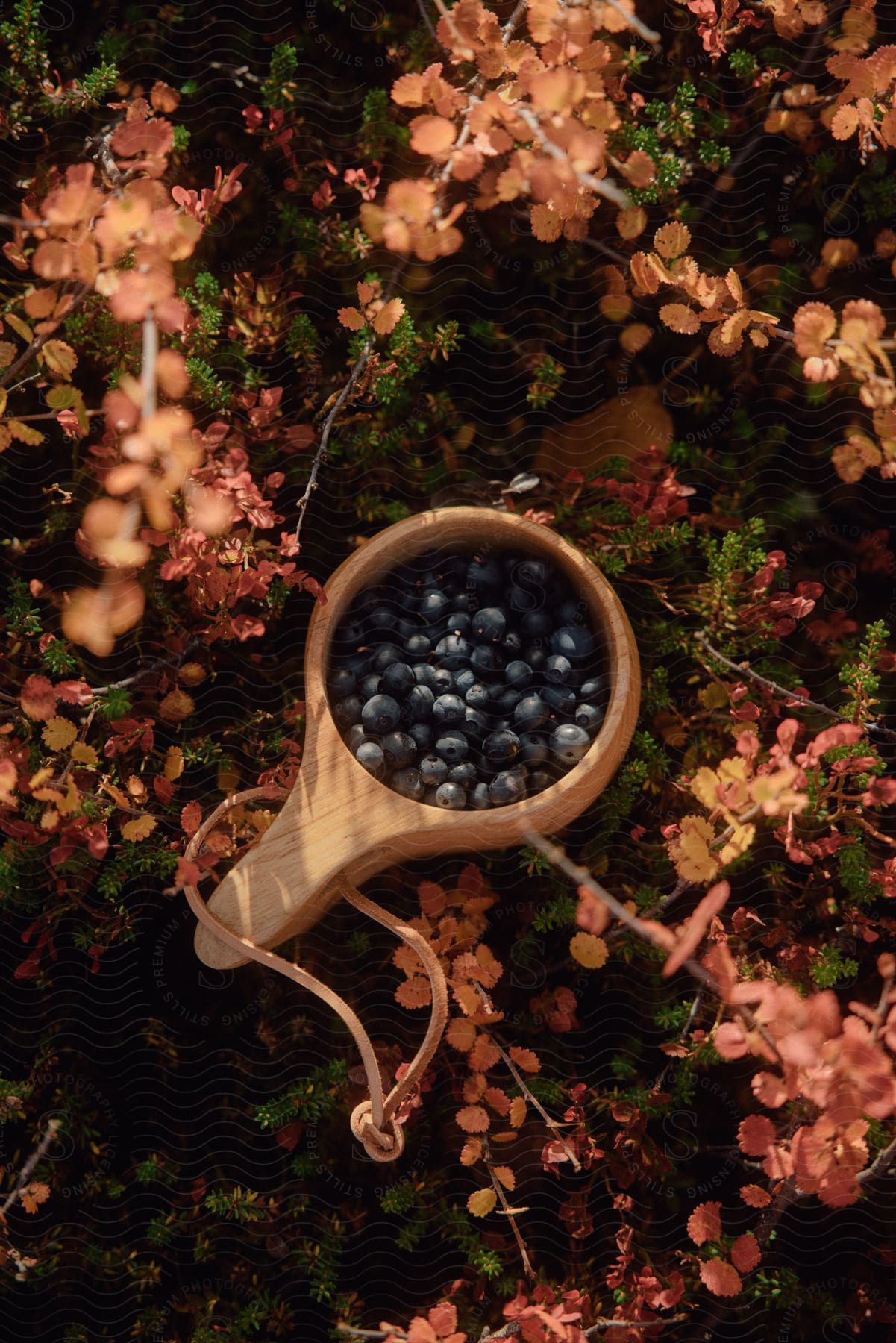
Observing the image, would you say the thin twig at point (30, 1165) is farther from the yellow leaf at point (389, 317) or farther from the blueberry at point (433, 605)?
the yellow leaf at point (389, 317)

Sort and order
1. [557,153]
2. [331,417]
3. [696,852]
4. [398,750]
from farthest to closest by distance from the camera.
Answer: [331,417] < [398,750] < [696,852] < [557,153]

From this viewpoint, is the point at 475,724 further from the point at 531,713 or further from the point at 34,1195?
the point at 34,1195

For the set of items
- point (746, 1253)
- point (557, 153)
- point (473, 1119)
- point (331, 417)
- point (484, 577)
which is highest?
point (557, 153)

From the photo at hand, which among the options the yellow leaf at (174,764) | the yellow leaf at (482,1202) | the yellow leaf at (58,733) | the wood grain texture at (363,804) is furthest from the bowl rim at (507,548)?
the yellow leaf at (482,1202)

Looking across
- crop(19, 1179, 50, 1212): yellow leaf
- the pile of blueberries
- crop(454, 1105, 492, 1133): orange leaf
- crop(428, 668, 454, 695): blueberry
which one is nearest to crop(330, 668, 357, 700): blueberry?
the pile of blueberries

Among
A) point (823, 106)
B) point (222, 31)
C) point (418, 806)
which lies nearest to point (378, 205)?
point (222, 31)

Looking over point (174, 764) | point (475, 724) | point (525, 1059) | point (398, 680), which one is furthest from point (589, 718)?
point (174, 764)

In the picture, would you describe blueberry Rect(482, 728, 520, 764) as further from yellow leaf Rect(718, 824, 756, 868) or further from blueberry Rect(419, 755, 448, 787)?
yellow leaf Rect(718, 824, 756, 868)
